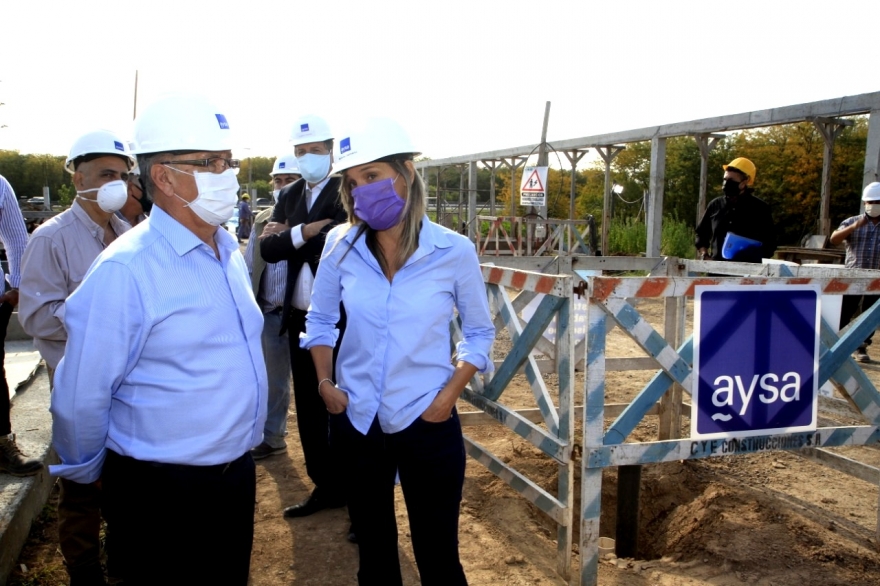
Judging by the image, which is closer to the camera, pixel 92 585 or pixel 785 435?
pixel 92 585

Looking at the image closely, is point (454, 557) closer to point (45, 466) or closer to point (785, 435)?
point (785, 435)

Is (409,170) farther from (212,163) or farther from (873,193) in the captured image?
(873,193)

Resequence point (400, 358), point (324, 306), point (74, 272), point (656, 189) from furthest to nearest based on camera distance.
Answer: point (656, 189), point (74, 272), point (324, 306), point (400, 358)

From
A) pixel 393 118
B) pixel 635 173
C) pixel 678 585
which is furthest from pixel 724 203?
pixel 635 173

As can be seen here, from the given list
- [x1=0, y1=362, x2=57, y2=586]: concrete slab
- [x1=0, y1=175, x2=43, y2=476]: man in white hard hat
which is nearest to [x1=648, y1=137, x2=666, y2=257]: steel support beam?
[x1=0, y1=362, x2=57, y2=586]: concrete slab

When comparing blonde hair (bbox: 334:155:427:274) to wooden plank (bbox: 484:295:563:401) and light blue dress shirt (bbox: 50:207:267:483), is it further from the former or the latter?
wooden plank (bbox: 484:295:563:401)

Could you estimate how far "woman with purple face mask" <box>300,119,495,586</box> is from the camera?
223 centimetres

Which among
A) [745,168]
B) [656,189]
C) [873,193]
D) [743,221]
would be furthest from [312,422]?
[656,189]

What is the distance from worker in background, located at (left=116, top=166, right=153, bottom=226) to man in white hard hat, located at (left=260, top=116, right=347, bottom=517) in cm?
66

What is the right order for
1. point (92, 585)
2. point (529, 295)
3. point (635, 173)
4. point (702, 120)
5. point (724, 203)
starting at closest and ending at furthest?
point (92, 585)
point (529, 295)
point (724, 203)
point (702, 120)
point (635, 173)

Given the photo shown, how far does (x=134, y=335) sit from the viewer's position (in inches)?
65.7

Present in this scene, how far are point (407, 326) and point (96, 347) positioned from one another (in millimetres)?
939

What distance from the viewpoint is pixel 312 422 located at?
3.80 meters

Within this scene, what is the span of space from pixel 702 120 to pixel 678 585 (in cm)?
955
